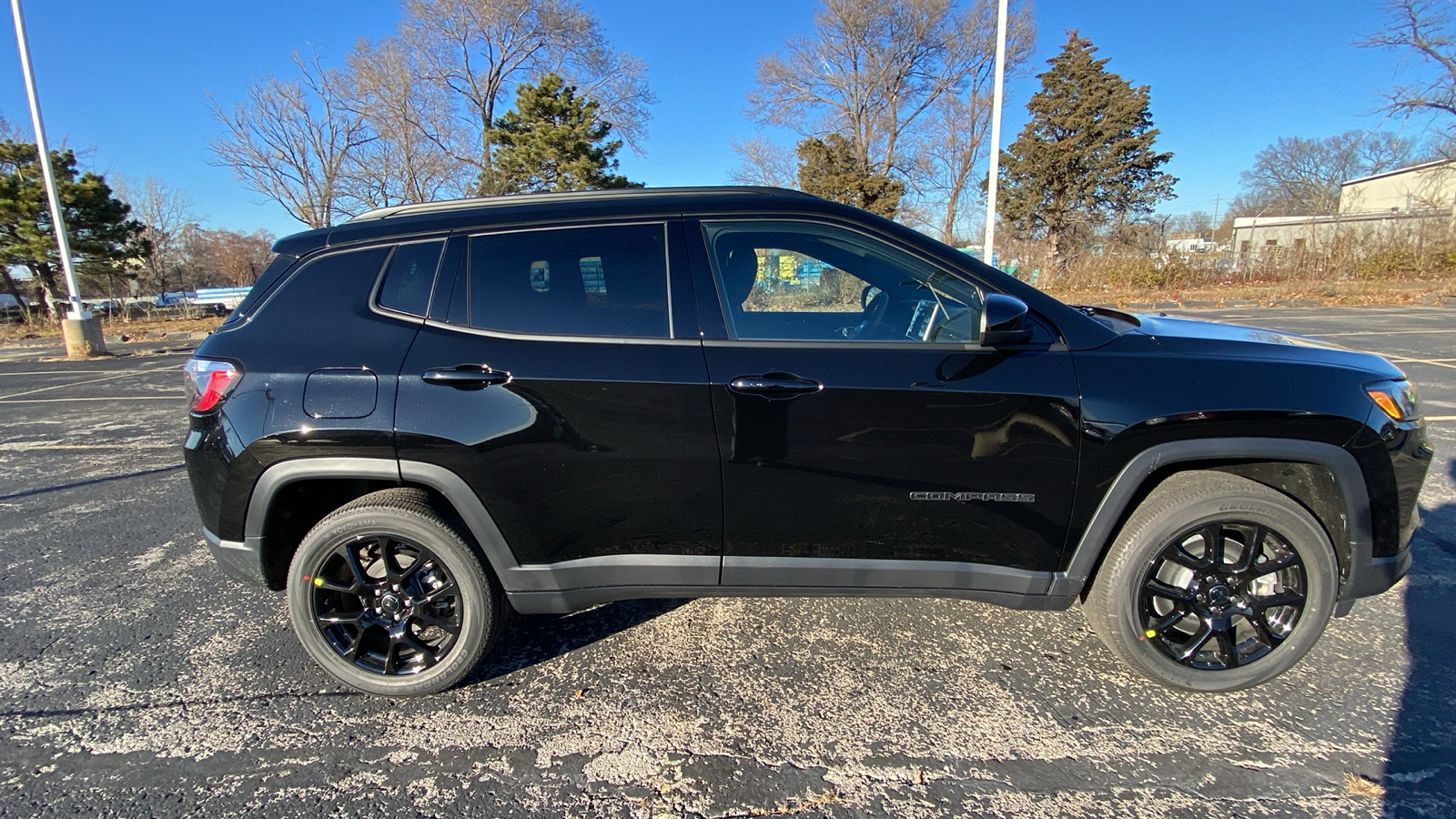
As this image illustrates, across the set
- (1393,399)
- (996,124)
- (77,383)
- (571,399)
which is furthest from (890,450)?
(77,383)

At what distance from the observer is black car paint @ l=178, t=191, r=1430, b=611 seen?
2178 mm

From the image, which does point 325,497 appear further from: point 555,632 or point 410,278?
point 555,632

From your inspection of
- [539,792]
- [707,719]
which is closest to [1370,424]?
[707,719]

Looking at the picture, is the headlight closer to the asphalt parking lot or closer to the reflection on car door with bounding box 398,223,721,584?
the asphalt parking lot

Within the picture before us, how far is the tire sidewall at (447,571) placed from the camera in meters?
2.30

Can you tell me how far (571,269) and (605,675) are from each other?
1.60 m

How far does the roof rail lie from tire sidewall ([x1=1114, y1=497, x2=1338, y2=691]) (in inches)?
70.8

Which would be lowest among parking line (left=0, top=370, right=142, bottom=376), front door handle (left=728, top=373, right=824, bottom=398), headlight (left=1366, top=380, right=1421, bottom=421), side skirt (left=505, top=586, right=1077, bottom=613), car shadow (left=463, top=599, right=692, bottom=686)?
car shadow (left=463, top=599, right=692, bottom=686)

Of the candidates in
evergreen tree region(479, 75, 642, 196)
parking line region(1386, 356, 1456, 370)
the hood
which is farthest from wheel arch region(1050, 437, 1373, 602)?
evergreen tree region(479, 75, 642, 196)

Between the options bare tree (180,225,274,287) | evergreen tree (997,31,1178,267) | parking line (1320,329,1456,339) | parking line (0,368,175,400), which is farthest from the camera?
bare tree (180,225,274,287)

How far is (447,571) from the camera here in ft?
7.77

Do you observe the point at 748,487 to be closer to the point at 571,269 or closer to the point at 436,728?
the point at 571,269

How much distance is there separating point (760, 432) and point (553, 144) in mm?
23237

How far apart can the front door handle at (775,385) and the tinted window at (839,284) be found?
0.20 meters
